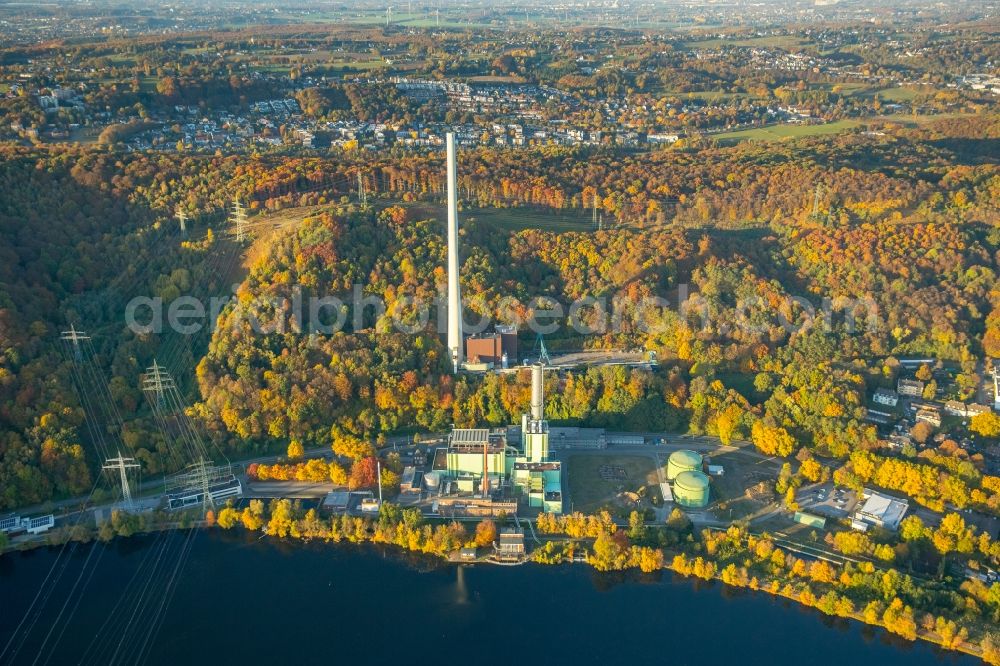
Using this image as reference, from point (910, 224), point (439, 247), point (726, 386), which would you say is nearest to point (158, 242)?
Result: point (439, 247)

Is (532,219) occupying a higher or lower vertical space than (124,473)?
higher

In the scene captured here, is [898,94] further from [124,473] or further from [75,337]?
[124,473]

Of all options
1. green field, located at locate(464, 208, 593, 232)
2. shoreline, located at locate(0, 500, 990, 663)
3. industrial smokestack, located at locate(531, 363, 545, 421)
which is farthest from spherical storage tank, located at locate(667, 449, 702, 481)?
green field, located at locate(464, 208, 593, 232)

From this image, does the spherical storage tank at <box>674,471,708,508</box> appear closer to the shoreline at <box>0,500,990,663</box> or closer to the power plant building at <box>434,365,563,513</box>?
the shoreline at <box>0,500,990,663</box>

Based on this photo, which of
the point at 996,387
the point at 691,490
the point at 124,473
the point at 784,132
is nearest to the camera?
the point at 124,473

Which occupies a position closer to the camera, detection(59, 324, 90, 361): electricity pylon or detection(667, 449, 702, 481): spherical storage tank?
detection(667, 449, 702, 481): spherical storage tank

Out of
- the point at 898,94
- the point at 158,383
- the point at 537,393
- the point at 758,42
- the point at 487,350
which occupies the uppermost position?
the point at 758,42

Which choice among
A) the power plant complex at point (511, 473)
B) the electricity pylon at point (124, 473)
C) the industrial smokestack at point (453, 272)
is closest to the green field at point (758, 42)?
the industrial smokestack at point (453, 272)

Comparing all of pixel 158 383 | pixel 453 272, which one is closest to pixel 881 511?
pixel 453 272
